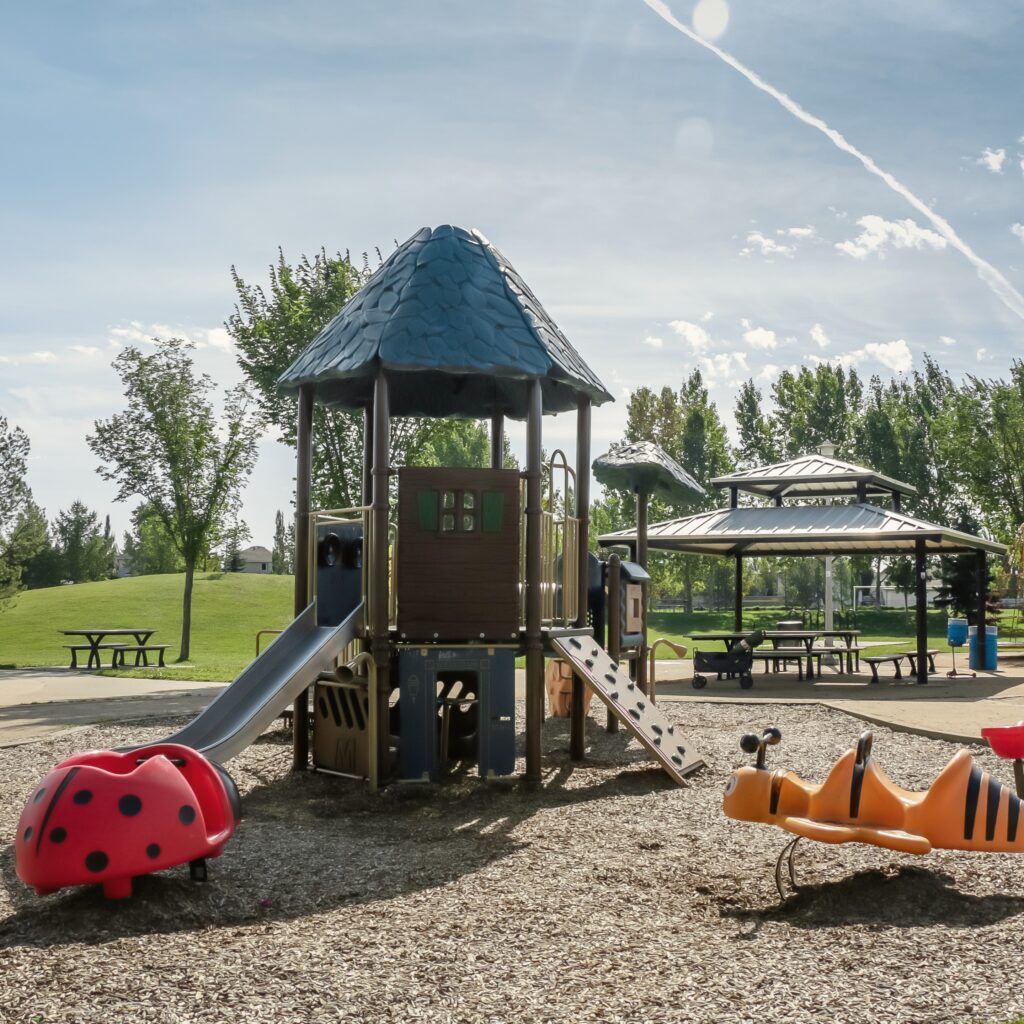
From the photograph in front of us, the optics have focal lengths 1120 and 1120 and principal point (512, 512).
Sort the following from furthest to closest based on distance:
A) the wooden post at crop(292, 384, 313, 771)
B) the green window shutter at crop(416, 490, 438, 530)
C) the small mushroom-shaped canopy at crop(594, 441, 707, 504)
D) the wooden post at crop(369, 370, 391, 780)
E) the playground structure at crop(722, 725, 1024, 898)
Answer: the small mushroom-shaped canopy at crop(594, 441, 707, 504)
the wooden post at crop(292, 384, 313, 771)
the green window shutter at crop(416, 490, 438, 530)
the wooden post at crop(369, 370, 391, 780)
the playground structure at crop(722, 725, 1024, 898)

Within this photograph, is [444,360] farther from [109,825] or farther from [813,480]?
[813,480]

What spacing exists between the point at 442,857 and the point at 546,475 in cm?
423

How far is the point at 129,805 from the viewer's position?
584cm

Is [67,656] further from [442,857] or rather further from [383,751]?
[442,857]

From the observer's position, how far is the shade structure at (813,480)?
74.8 ft

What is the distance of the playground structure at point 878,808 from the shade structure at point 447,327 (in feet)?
14.7

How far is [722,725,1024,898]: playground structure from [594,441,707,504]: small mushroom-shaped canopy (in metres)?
7.97

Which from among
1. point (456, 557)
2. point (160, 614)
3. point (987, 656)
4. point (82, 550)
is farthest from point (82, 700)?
point (82, 550)

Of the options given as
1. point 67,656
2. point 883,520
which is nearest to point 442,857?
point 883,520

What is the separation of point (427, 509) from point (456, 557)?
0.48 m

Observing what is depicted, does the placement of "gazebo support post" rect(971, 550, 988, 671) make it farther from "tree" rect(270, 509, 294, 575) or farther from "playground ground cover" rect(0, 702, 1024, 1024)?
"tree" rect(270, 509, 294, 575)

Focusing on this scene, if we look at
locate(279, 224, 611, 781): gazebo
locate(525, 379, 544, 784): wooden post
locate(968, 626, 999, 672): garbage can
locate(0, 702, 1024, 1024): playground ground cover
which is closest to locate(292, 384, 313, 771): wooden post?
locate(279, 224, 611, 781): gazebo

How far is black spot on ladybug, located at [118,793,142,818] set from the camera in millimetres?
5805

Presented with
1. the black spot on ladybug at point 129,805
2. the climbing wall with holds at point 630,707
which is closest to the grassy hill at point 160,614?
the climbing wall with holds at point 630,707
